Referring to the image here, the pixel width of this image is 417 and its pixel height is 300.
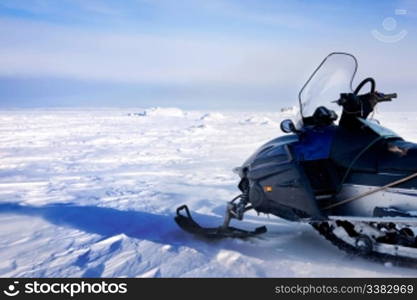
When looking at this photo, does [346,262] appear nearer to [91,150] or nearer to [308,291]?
[308,291]

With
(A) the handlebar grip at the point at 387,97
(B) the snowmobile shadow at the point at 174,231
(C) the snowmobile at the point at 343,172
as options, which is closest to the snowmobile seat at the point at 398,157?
(C) the snowmobile at the point at 343,172

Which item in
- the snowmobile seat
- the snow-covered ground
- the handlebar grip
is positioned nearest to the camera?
the snowmobile seat

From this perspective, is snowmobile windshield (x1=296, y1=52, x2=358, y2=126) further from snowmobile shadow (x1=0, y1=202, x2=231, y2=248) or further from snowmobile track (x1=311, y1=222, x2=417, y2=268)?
snowmobile shadow (x1=0, y1=202, x2=231, y2=248)

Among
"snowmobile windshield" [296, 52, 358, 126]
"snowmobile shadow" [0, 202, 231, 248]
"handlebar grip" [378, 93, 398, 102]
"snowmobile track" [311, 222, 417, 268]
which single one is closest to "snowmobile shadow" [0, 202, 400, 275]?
"snowmobile shadow" [0, 202, 231, 248]

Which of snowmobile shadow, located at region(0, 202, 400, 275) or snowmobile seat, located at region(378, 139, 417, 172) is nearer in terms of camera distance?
snowmobile seat, located at region(378, 139, 417, 172)

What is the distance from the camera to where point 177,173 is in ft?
31.6

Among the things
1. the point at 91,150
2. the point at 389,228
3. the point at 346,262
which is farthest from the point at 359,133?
the point at 91,150

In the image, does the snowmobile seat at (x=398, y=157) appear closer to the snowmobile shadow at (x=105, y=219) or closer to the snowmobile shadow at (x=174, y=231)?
the snowmobile shadow at (x=174, y=231)

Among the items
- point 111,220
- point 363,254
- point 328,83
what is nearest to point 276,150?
point 328,83

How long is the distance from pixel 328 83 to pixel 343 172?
0.92m

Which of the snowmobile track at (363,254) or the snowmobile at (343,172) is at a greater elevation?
the snowmobile at (343,172)

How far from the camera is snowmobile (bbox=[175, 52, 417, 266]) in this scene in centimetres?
364

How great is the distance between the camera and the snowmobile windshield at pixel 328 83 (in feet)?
14.0

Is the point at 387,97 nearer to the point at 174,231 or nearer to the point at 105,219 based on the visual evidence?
the point at 174,231
